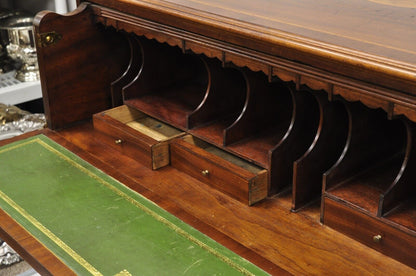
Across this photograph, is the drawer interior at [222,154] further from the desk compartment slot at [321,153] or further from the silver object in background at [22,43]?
the silver object in background at [22,43]

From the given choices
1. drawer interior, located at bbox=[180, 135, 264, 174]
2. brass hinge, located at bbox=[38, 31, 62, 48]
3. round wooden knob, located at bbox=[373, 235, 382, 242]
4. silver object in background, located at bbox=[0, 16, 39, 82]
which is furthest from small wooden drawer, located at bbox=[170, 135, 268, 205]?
silver object in background, located at bbox=[0, 16, 39, 82]

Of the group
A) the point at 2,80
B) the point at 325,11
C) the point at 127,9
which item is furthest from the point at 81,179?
the point at 2,80

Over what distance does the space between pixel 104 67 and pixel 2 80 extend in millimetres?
877

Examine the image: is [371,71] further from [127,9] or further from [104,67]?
[104,67]

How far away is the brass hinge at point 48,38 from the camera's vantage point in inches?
72.6

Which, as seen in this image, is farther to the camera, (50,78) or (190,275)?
(50,78)

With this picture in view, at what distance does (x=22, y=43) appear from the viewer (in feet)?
8.63

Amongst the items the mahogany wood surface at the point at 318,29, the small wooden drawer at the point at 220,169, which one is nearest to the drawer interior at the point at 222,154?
the small wooden drawer at the point at 220,169

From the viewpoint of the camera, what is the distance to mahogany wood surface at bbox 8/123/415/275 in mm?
1342

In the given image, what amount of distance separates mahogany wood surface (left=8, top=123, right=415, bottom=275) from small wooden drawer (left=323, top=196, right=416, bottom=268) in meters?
0.02

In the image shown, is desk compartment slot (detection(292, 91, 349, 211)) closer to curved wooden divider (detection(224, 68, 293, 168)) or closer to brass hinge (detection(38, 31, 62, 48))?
curved wooden divider (detection(224, 68, 293, 168))

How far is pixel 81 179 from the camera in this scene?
1719 millimetres

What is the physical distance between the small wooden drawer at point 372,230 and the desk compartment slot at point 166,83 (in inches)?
23.3

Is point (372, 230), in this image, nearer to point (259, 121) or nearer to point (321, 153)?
point (321, 153)
